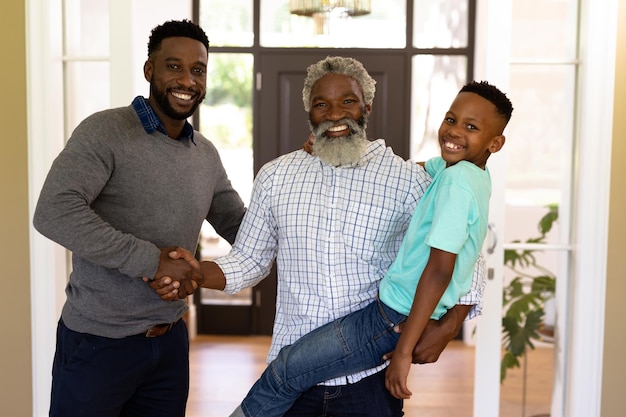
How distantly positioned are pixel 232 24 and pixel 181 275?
13.5ft

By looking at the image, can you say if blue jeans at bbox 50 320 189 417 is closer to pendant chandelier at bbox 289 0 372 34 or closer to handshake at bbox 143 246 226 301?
handshake at bbox 143 246 226 301

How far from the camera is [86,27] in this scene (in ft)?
10.5

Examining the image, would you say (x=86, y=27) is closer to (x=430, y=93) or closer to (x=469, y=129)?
(x=469, y=129)

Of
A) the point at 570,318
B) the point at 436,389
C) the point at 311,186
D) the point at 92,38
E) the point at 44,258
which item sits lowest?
the point at 436,389

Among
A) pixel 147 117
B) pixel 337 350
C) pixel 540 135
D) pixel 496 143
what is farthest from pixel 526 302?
pixel 147 117

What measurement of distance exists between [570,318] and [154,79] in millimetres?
1870

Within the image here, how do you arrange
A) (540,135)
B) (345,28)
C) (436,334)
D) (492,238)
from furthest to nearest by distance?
(345,28) < (540,135) < (492,238) < (436,334)

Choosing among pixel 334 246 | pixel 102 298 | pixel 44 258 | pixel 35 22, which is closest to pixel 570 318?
pixel 334 246

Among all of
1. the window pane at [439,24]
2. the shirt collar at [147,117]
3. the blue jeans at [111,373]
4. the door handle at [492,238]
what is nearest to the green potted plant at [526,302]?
the door handle at [492,238]

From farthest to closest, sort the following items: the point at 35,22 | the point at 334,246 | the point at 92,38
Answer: the point at 92,38
the point at 35,22
the point at 334,246

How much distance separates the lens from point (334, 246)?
190cm

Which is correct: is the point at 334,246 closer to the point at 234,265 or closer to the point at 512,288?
the point at 234,265

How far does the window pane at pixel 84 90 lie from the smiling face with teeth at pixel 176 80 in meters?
0.95

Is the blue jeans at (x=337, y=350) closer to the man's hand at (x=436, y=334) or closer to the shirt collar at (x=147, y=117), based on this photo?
the man's hand at (x=436, y=334)
